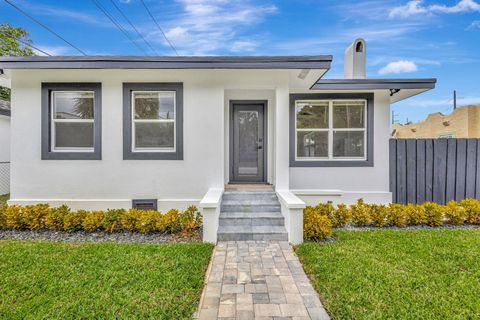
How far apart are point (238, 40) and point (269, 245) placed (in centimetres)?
1751

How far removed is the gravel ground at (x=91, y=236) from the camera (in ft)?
15.7

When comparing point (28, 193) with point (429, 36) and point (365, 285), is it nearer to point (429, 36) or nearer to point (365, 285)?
point (365, 285)

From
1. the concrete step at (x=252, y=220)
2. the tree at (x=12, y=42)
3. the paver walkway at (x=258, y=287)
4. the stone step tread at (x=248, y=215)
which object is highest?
the tree at (x=12, y=42)

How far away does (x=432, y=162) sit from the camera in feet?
22.9

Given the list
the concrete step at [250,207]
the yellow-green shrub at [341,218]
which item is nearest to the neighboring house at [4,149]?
the concrete step at [250,207]

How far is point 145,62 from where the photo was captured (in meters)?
5.37

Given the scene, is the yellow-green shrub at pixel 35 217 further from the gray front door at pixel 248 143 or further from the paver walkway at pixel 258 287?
the gray front door at pixel 248 143

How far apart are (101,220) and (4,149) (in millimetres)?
8147

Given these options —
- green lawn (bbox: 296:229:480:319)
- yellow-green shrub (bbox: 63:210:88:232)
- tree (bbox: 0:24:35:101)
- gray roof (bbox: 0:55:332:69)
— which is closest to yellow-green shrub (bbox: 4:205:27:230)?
yellow-green shrub (bbox: 63:210:88:232)

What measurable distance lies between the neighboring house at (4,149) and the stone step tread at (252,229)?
29.9 feet

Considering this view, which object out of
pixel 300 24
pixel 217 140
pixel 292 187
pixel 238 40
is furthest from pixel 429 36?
pixel 217 140

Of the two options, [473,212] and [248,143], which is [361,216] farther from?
[248,143]

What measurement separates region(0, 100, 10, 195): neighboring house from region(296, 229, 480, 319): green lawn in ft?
34.8

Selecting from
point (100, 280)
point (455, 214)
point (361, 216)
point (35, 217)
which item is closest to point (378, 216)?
point (361, 216)
